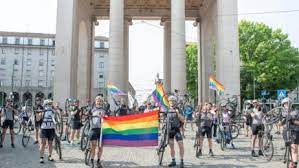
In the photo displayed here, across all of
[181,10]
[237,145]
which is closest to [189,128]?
[237,145]

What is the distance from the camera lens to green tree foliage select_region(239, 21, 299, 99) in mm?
51844

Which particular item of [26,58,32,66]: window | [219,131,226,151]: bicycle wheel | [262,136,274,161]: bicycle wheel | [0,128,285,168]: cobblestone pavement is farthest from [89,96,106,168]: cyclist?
[26,58,32,66]: window

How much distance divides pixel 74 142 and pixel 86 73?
1113 inches

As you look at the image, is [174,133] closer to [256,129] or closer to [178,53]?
[256,129]

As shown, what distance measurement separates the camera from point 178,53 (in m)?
32.5

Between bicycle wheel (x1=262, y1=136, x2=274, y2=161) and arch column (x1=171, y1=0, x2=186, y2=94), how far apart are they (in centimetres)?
1819

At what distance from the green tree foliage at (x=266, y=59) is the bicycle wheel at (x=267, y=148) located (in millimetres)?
39109

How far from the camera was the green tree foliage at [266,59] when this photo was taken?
170 feet

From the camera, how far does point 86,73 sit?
4500cm

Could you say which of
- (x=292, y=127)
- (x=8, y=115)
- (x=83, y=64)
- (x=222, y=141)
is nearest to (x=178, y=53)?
(x=83, y=64)

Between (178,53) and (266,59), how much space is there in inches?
966

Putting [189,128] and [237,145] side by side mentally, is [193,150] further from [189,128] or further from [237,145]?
[189,128]

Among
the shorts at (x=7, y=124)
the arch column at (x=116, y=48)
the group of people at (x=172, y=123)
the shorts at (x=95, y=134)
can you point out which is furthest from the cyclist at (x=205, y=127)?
the arch column at (x=116, y=48)

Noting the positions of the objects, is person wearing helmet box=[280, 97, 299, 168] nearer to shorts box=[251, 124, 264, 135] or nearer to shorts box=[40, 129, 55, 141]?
shorts box=[251, 124, 264, 135]
